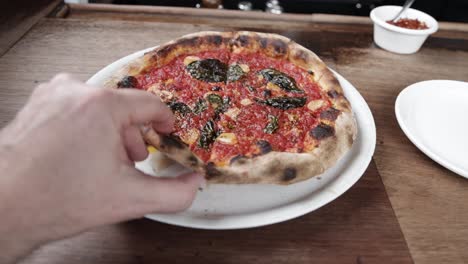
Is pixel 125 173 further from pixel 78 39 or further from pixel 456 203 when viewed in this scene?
pixel 78 39

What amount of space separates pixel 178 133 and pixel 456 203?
1.01 m

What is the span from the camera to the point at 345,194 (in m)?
1.27

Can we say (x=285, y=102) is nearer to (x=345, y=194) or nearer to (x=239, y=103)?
(x=239, y=103)

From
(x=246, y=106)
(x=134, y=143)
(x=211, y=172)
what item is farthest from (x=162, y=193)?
(x=246, y=106)

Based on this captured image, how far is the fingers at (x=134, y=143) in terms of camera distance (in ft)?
2.74

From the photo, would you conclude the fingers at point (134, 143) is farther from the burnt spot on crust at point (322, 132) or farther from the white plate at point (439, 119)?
the white plate at point (439, 119)

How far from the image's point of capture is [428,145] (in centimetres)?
146

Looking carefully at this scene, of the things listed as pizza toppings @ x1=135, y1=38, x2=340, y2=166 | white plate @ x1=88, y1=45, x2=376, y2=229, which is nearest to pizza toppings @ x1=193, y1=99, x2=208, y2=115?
pizza toppings @ x1=135, y1=38, x2=340, y2=166

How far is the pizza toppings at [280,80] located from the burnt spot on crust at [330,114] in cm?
20

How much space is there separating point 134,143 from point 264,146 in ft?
1.70

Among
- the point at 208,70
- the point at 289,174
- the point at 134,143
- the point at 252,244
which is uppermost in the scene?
the point at 134,143

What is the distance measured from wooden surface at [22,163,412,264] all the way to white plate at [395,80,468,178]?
415 millimetres

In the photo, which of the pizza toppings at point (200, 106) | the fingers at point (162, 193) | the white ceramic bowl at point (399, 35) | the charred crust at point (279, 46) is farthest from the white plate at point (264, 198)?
the white ceramic bowl at point (399, 35)

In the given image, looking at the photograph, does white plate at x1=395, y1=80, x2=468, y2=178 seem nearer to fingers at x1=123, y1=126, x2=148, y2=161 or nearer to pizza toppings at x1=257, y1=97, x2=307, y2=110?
pizza toppings at x1=257, y1=97, x2=307, y2=110
